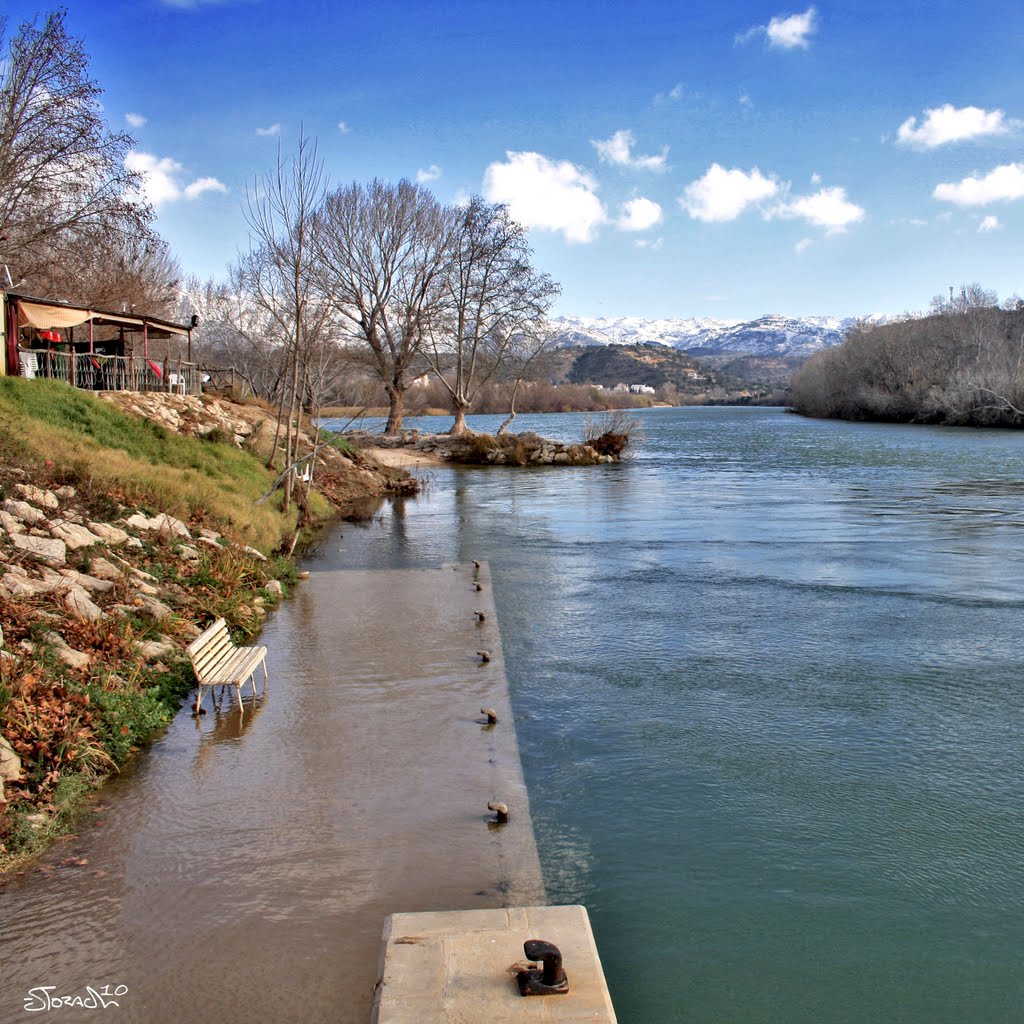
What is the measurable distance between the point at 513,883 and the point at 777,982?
1.73 metres

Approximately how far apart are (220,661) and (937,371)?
243 feet

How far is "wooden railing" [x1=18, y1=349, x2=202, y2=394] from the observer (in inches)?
840

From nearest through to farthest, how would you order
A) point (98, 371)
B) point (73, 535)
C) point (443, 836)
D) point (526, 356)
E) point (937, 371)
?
1. point (443, 836)
2. point (73, 535)
3. point (98, 371)
4. point (526, 356)
5. point (937, 371)

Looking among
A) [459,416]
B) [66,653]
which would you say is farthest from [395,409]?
[66,653]

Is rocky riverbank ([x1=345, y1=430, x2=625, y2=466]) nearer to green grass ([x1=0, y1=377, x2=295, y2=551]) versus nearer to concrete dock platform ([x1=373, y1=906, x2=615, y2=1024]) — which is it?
green grass ([x1=0, y1=377, x2=295, y2=551])

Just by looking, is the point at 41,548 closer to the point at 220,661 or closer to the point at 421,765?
the point at 220,661

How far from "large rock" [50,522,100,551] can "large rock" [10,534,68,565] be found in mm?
310

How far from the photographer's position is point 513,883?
6125 millimetres

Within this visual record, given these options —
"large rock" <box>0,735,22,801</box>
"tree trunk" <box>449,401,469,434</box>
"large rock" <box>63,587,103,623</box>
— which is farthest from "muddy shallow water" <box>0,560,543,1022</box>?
"tree trunk" <box>449,401,469,434</box>

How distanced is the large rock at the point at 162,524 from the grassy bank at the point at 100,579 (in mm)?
60

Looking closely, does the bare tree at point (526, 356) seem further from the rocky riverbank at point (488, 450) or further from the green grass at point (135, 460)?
the green grass at point (135, 460)

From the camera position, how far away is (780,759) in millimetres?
8328

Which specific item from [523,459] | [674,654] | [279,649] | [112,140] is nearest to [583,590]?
[674,654]

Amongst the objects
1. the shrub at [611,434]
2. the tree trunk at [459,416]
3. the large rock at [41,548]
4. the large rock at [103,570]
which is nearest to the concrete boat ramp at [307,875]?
the large rock at [103,570]
